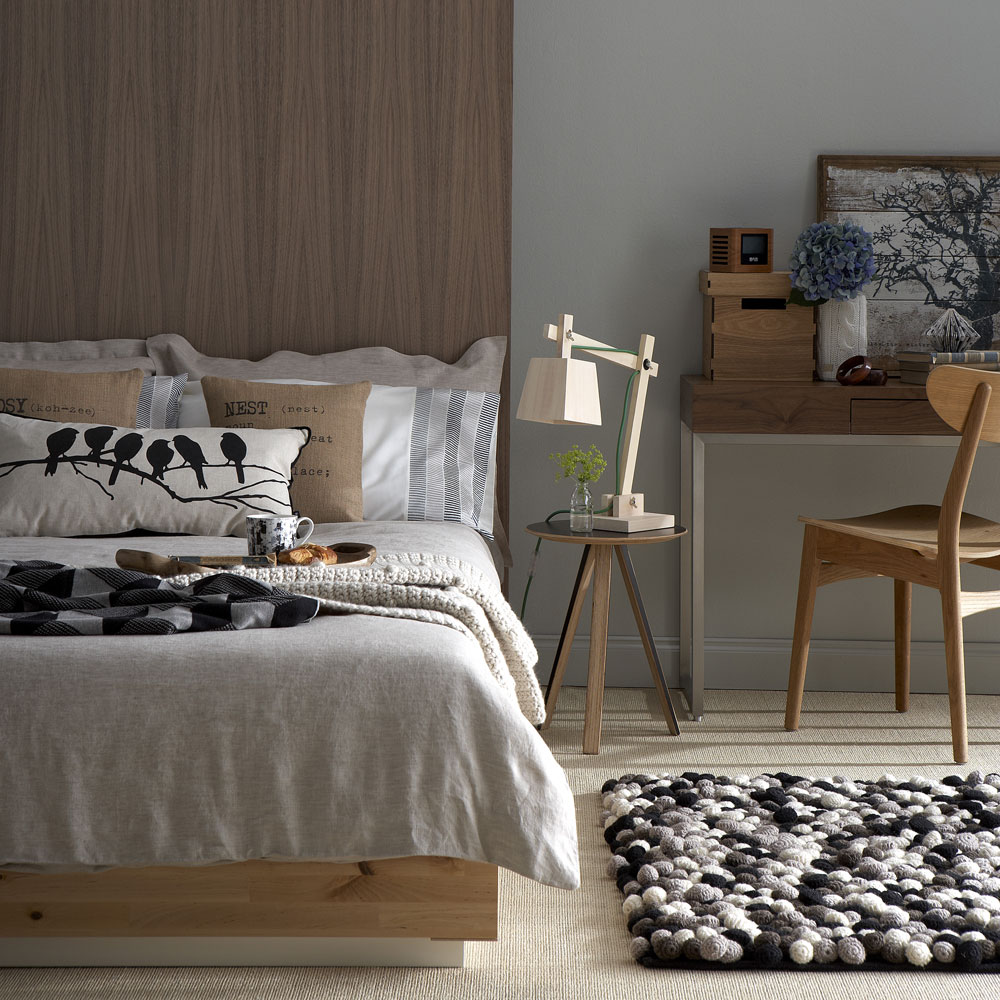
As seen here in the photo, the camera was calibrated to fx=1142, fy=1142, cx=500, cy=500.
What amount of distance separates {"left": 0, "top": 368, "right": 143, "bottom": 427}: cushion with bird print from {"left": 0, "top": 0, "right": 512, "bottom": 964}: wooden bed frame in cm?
49

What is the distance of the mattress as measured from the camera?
1572 mm

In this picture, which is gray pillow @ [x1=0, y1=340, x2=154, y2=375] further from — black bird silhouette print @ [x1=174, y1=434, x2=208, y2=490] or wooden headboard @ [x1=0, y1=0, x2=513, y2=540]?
black bird silhouette print @ [x1=174, y1=434, x2=208, y2=490]

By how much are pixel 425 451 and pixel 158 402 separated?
0.73 metres

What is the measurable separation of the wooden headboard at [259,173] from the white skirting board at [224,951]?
5.84 feet

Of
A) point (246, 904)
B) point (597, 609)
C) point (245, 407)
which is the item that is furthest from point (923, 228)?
point (246, 904)

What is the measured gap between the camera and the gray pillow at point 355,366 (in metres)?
3.24

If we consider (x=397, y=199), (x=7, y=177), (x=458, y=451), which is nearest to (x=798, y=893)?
(x=458, y=451)

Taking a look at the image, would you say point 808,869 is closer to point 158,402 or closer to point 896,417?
point 896,417

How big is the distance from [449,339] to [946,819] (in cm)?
189

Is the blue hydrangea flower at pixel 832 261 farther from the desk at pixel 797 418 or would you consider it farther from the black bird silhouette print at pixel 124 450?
the black bird silhouette print at pixel 124 450

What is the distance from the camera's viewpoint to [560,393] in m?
2.80

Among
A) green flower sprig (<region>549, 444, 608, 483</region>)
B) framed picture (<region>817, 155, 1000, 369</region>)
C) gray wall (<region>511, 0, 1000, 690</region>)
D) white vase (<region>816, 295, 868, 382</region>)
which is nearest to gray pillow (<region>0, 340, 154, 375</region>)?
gray wall (<region>511, 0, 1000, 690</region>)

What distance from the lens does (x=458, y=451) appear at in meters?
3.10

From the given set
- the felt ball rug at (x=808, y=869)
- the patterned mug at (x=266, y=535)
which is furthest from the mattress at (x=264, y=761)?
the patterned mug at (x=266, y=535)
